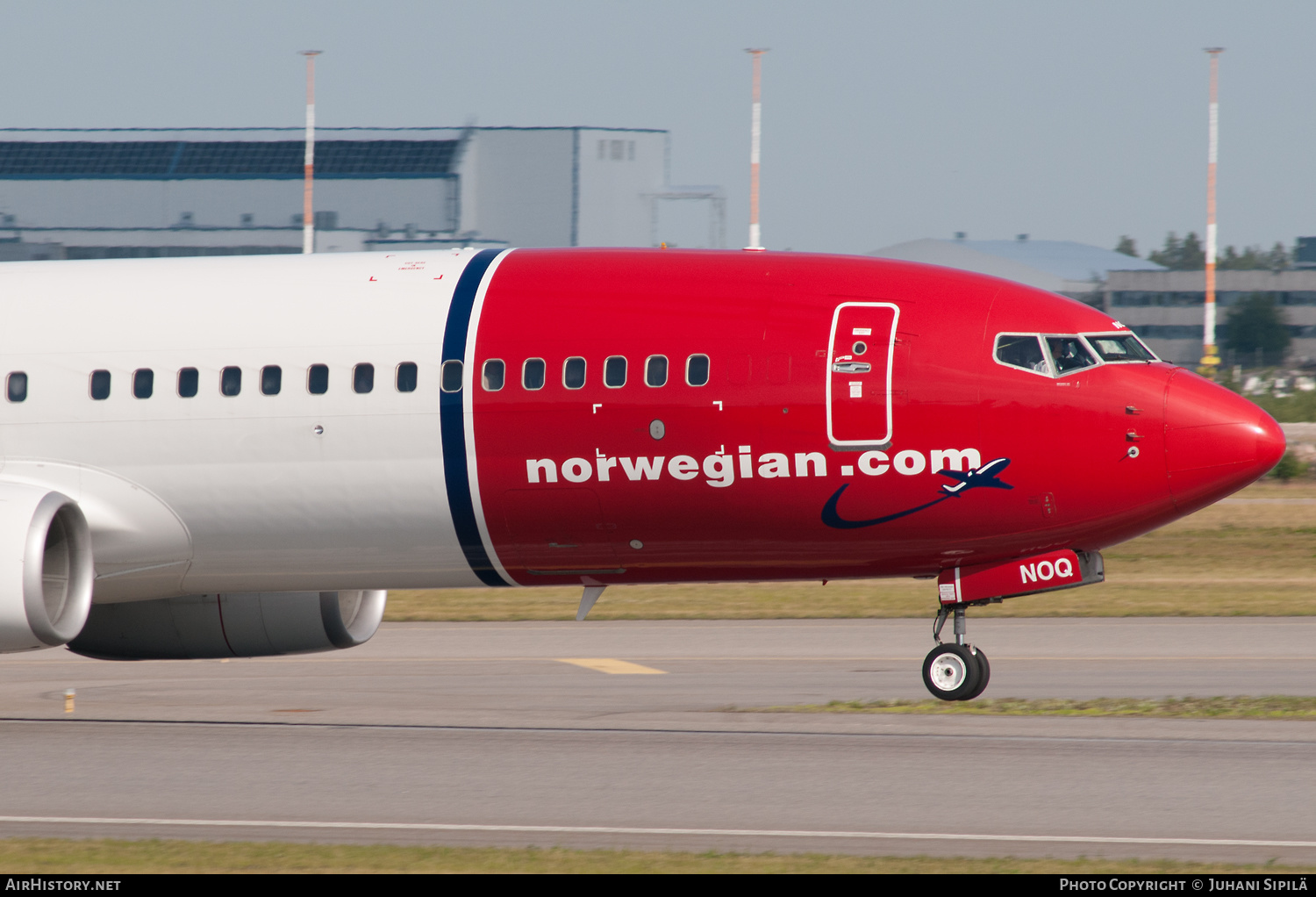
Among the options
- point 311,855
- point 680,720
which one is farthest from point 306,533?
point 311,855

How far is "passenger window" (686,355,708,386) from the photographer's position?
17406mm

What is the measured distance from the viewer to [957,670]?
1820 centimetres

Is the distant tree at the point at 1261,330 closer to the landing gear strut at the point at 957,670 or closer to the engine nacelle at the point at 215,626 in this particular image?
the landing gear strut at the point at 957,670

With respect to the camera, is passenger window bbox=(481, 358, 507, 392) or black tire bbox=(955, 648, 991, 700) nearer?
passenger window bbox=(481, 358, 507, 392)

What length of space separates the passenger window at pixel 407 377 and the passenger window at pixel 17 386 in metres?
4.24

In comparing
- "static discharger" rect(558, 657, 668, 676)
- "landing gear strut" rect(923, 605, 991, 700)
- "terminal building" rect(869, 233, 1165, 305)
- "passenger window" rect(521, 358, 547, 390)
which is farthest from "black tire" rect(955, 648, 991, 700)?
"terminal building" rect(869, 233, 1165, 305)

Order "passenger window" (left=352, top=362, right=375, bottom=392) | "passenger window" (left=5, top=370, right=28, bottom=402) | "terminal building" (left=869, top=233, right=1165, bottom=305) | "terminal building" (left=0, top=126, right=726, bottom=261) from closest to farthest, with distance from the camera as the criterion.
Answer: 1. "passenger window" (left=352, top=362, right=375, bottom=392)
2. "passenger window" (left=5, top=370, right=28, bottom=402)
3. "terminal building" (left=0, top=126, right=726, bottom=261)
4. "terminal building" (left=869, top=233, right=1165, bottom=305)

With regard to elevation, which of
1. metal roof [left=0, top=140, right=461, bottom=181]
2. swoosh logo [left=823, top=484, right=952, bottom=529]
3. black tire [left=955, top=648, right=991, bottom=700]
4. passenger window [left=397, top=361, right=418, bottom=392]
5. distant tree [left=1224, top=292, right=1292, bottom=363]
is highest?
metal roof [left=0, top=140, right=461, bottom=181]

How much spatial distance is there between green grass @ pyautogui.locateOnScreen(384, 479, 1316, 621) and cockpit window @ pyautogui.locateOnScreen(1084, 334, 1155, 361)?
9.65 meters

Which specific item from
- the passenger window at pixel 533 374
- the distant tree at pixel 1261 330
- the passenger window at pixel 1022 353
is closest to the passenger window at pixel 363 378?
the passenger window at pixel 533 374

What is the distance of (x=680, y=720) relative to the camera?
1811 centimetres

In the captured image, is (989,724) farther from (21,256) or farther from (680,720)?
(21,256)

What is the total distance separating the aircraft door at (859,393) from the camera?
56.6 ft

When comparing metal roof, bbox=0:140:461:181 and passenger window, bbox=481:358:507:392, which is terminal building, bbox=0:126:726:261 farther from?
passenger window, bbox=481:358:507:392
